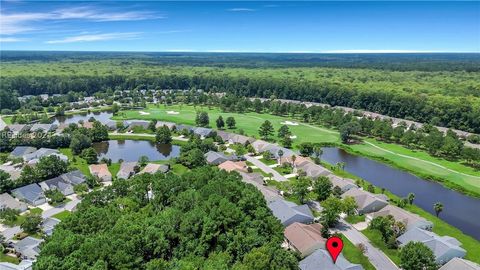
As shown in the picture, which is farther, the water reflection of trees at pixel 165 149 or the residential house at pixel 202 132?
the residential house at pixel 202 132

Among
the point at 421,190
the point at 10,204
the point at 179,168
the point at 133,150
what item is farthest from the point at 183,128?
the point at 421,190

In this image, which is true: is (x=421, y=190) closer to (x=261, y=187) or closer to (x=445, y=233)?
(x=445, y=233)

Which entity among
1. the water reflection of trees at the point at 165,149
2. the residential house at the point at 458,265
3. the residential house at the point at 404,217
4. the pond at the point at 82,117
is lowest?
the pond at the point at 82,117

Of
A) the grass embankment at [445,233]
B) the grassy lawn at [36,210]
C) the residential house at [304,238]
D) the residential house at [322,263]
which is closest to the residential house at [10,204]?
the grassy lawn at [36,210]

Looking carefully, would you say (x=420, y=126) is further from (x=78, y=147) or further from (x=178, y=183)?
(x=78, y=147)

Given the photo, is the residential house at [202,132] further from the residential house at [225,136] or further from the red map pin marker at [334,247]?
the red map pin marker at [334,247]

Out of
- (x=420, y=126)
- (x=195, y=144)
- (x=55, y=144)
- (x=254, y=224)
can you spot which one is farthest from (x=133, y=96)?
(x=254, y=224)
